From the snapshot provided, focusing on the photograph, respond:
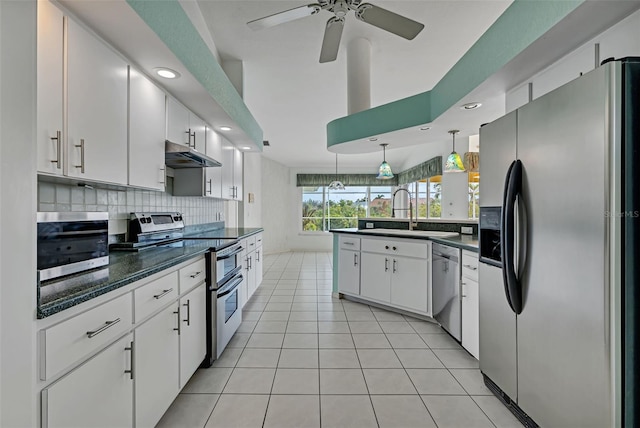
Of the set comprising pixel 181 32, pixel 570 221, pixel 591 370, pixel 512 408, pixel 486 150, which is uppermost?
pixel 181 32

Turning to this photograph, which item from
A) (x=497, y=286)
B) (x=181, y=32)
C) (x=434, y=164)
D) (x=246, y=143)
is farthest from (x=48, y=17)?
(x=434, y=164)

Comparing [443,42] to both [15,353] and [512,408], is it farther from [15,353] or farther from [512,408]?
[15,353]

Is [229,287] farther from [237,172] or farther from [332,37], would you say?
[237,172]

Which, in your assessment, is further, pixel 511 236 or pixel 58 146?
pixel 511 236

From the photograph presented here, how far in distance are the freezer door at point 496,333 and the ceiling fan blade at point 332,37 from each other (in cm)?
196

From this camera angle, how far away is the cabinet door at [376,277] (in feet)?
11.6

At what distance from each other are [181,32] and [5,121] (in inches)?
52.6

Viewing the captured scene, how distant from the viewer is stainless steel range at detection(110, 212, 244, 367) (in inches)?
88.9

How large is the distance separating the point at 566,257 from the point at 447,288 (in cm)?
158

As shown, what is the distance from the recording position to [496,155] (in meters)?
1.87

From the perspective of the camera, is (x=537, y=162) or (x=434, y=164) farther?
(x=434, y=164)

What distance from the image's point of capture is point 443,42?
2988 mm

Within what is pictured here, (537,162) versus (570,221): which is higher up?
(537,162)

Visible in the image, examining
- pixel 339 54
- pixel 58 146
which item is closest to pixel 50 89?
pixel 58 146
